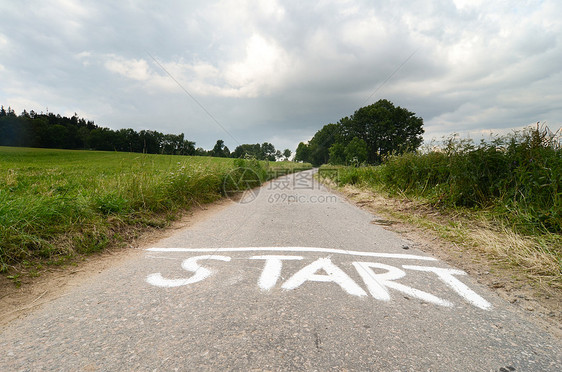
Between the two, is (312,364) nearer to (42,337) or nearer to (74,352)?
(74,352)

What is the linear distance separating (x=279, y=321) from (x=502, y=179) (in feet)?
17.0

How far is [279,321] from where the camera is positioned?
175cm

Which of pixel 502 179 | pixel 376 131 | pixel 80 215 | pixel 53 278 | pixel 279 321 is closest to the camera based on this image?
pixel 279 321

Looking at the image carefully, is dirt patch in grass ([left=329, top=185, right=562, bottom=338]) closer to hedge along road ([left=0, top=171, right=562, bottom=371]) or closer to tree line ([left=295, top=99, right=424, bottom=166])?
hedge along road ([left=0, top=171, right=562, bottom=371])

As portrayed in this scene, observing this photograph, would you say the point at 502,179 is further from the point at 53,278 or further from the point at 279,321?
the point at 53,278

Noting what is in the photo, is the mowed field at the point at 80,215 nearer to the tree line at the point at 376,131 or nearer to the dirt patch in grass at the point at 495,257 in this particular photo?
the dirt patch in grass at the point at 495,257

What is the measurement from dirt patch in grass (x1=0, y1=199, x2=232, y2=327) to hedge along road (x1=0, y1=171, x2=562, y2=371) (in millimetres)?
162

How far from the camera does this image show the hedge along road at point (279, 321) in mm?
1394

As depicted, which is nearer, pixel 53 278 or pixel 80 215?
pixel 53 278

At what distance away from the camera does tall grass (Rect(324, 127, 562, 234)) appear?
3.58m

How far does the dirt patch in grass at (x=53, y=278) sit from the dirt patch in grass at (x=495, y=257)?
4035 millimetres

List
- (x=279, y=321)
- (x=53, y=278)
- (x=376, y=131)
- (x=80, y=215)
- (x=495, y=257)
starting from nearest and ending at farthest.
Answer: (x=279, y=321) → (x=53, y=278) → (x=495, y=257) → (x=80, y=215) → (x=376, y=131)

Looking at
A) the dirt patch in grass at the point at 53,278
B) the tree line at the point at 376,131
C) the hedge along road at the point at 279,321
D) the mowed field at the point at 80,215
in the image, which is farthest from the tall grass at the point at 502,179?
the tree line at the point at 376,131

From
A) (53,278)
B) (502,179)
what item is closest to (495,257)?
(502,179)
